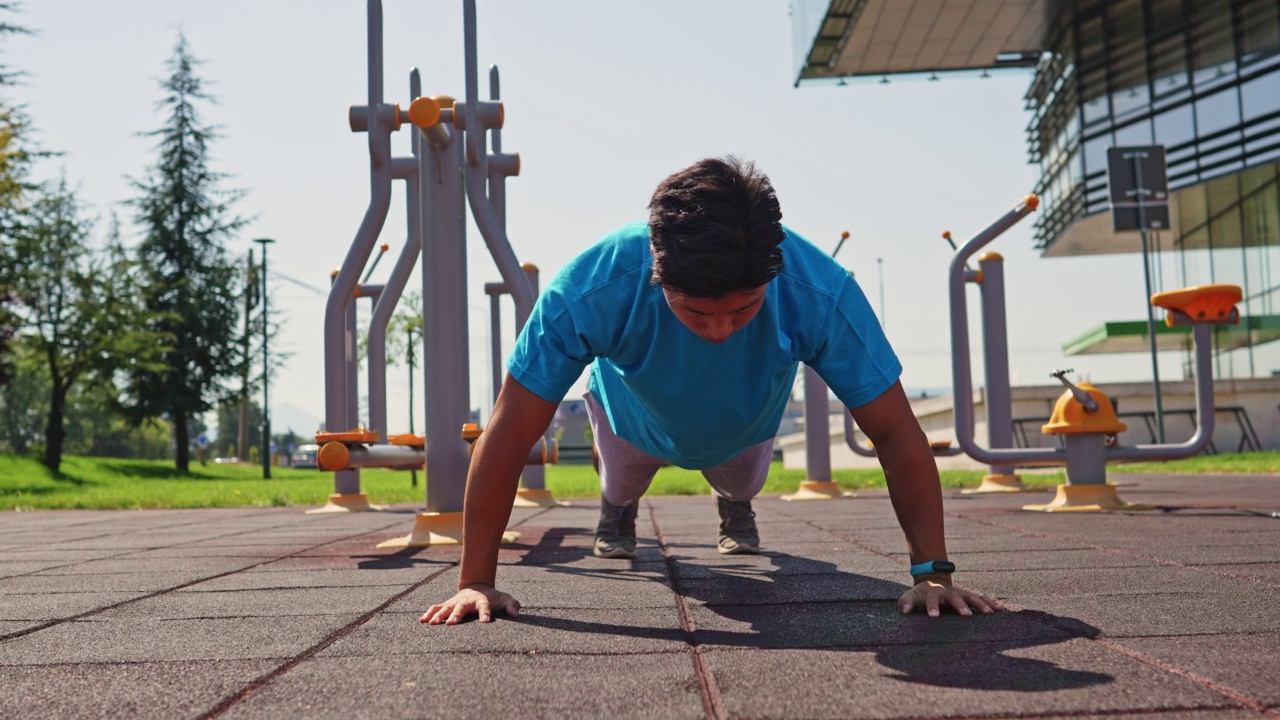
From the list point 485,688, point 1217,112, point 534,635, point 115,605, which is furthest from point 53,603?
point 1217,112

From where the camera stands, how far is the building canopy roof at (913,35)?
17906 mm

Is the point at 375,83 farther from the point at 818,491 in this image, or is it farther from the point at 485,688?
the point at 818,491

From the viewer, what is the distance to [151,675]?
66.5 inches

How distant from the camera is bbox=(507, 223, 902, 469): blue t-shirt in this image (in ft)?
6.79

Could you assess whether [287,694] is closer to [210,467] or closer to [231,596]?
[231,596]

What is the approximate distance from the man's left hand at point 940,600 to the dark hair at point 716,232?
78cm

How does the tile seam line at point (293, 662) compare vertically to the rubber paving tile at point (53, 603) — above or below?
above

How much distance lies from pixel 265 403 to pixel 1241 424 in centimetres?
1928

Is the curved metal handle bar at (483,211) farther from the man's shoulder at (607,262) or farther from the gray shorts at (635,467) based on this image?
the man's shoulder at (607,262)

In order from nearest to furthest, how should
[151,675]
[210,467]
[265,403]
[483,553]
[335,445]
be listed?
[151,675]
[483,553]
[335,445]
[265,403]
[210,467]

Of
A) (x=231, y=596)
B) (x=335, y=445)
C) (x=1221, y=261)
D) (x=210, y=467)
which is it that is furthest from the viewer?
(x=210, y=467)

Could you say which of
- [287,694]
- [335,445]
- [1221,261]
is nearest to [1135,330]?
[1221,261]

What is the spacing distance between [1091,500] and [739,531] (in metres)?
2.57

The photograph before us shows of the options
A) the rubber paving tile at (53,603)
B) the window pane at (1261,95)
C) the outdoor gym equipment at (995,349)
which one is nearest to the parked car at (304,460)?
the window pane at (1261,95)
